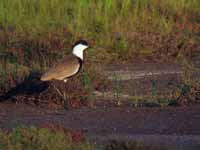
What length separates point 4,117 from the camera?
513 inches

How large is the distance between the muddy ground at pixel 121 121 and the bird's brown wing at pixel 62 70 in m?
0.51

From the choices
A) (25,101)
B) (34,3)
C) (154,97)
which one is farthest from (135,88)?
(34,3)

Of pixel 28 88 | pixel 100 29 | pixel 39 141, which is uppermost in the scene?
pixel 39 141

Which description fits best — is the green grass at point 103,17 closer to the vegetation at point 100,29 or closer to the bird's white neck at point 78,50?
the vegetation at point 100,29

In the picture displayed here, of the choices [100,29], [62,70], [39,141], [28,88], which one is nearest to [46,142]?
[39,141]

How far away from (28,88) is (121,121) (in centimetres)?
208

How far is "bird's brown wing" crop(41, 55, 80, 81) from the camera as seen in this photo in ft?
45.8

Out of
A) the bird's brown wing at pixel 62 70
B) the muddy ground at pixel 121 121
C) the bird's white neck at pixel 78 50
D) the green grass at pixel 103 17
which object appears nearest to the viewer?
the muddy ground at pixel 121 121

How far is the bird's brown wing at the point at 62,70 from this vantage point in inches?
549

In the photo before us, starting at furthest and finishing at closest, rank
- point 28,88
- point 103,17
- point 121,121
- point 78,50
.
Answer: point 103,17 → point 78,50 → point 28,88 → point 121,121

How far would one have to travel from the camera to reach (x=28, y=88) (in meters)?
14.1

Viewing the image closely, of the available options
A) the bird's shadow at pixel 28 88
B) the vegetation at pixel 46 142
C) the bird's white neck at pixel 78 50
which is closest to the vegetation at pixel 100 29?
the bird's white neck at pixel 78 50

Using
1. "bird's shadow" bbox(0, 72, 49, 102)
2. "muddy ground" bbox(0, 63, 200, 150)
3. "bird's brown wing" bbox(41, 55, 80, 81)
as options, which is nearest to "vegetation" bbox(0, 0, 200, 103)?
"bird's shadow" bbox(0, 72, 49, 102)

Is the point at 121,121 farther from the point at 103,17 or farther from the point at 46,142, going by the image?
the point at 103,17
